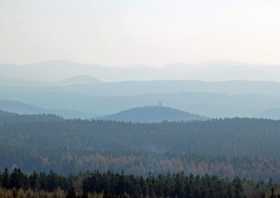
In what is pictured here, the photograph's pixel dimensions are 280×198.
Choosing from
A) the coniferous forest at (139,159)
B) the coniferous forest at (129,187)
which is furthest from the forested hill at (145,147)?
the coniferous forest at (129,187)

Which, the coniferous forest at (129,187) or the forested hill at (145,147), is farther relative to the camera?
the forested hill at (145,147)

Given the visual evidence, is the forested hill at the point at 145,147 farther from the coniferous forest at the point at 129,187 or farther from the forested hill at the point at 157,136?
the coniferous forest at the point at 129,187

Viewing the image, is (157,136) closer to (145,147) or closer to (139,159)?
(145,147)

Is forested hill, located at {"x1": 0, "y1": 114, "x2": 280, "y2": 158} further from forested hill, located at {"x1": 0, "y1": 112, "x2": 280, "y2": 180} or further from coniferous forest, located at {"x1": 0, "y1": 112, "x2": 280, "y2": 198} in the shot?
coniferous forest, located at {"x1": 0, "y1": 112, "x2": 280, "y2": 198}

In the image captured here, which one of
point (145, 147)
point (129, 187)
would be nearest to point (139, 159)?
point (145, 147)

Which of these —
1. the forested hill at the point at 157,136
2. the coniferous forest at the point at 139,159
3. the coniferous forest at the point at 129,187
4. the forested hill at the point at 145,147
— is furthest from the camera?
the forested hill at the point at 157,136

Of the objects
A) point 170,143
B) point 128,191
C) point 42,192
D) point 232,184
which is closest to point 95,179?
point 128,191

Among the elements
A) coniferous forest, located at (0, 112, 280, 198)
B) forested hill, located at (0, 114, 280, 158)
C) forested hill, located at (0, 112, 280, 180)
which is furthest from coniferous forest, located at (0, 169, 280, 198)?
forested hill, located at (0, 114, 280, 158)

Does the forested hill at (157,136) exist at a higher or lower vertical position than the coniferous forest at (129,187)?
higher

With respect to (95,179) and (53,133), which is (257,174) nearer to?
(95,179)

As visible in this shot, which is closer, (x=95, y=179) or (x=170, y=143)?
(x=95, y=179)

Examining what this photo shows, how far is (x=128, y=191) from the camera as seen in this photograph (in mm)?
72125

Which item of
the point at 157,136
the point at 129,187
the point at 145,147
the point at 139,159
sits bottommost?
the point at 139,159

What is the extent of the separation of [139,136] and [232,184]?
3413 inches
